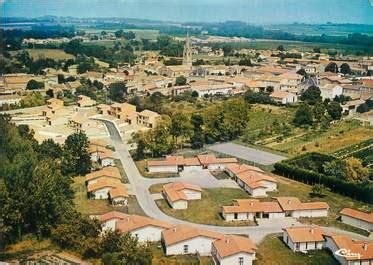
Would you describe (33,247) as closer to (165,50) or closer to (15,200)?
(15,200)

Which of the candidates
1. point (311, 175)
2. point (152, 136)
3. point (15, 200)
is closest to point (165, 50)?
point (152, 136)

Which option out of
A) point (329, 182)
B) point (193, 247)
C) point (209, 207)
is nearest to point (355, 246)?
point (193, 247)

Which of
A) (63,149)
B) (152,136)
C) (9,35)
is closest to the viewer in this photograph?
(63,149)

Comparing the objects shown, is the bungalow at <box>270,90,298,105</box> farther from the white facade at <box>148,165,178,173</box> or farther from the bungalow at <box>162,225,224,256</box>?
the bungalow at <box>162,225,224,256</box>

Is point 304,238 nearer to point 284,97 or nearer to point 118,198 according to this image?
point 118,198

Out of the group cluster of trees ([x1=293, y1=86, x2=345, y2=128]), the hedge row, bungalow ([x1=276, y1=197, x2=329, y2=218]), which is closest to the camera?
bungalow ([x1=276, y1=197, x2=329, y2=218])

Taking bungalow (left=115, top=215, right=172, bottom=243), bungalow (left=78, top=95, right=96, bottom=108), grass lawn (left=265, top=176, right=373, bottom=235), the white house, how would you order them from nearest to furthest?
bungalow (left=115, top=215, right=172, bottom=243)
grass lawn (left=265, top=176, right=373, bottom=235)
bungalow (left=78, top=95, right=96, bottom=108)
the white house

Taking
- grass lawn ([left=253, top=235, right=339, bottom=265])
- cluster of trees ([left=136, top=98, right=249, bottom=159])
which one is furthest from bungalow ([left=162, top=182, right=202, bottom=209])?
cluster of trees ([left=136, top=98, right=249, bottom=159])
